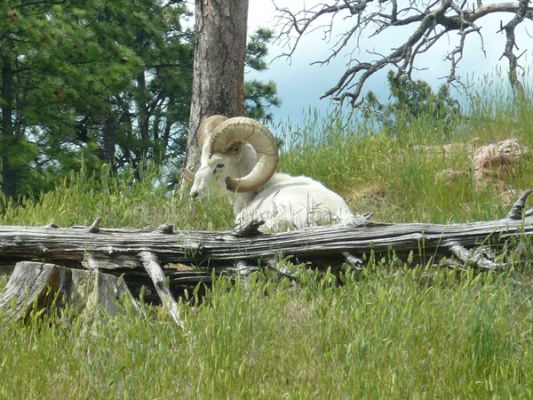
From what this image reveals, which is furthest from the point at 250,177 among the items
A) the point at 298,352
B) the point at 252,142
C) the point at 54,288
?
the point at 298,352

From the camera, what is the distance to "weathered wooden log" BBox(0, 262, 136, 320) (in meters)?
6.09

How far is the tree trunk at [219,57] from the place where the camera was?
11320 mm

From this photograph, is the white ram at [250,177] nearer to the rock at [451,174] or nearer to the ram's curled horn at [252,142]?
the ram's curled horn at [252,142]

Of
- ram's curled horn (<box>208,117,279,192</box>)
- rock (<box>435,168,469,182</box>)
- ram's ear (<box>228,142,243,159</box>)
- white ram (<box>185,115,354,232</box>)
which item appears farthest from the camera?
rock (<box>435,168,469,182</box>)

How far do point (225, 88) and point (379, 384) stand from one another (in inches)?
307

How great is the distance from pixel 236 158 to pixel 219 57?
6.01 feet

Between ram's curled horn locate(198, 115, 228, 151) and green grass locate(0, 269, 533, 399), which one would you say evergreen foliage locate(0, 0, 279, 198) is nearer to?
ram's curled horn locate(198, 115, 228, 151)

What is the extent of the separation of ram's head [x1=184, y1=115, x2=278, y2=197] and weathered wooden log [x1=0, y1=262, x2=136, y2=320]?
11.0 ft

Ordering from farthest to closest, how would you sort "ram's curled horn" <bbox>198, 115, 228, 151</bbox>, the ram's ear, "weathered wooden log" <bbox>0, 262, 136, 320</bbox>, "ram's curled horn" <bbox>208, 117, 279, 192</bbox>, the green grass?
"ram's curled horn" <bbox>198, 115, 228, 151</bbox>, the ram's ear, "ram's curled horn" <bbox>208, 117, 279, 192</bbox>, "weathered wooden log" <bbox>0, 262, 136, 320</bbox>, the green grass

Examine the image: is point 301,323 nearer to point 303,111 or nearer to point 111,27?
point 303,111

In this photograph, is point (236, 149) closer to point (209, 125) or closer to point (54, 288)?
point (209, 125)

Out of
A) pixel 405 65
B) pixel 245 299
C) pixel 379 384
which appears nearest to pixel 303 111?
pixel 405 65

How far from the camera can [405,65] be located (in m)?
17.2

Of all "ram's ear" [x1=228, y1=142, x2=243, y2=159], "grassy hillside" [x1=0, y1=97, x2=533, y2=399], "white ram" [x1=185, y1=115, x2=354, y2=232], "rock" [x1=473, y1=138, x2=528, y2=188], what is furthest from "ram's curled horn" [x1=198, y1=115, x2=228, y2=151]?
"grassy hillside" [x1=0, y1=97, x2=533, y2=399]
